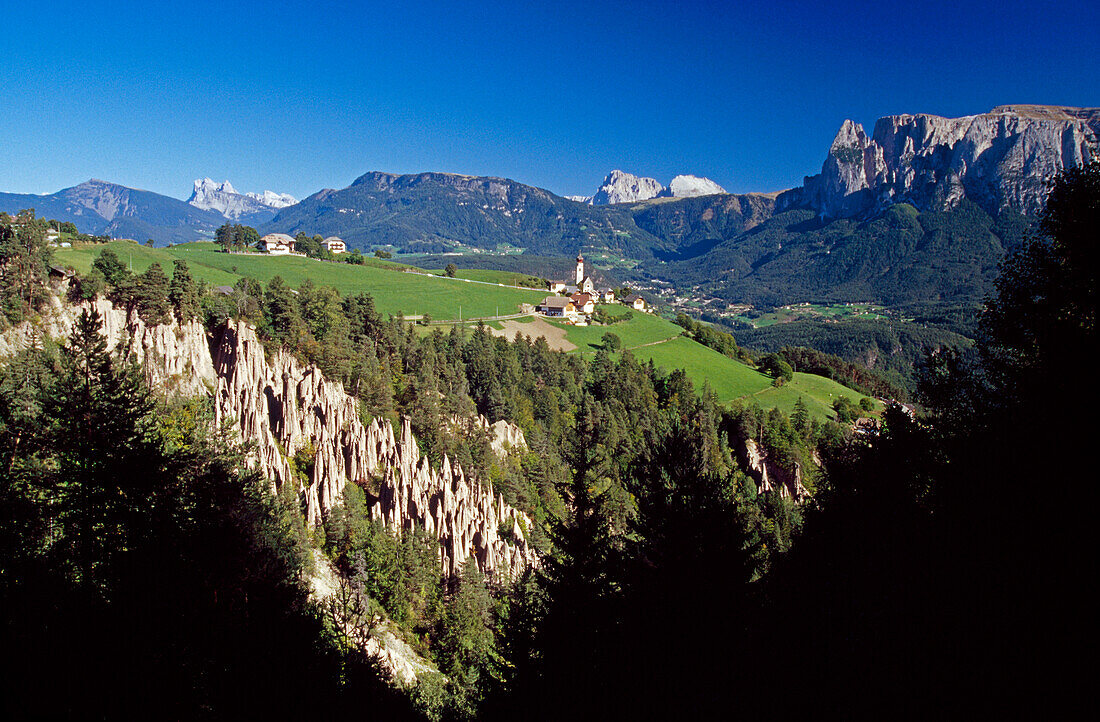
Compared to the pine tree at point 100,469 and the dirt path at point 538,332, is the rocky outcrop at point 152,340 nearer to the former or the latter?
the pine tree at point 100,469

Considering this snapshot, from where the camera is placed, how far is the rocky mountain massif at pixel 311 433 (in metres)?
36.2

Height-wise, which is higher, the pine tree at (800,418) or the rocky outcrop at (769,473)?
the pine tree at (800,418)

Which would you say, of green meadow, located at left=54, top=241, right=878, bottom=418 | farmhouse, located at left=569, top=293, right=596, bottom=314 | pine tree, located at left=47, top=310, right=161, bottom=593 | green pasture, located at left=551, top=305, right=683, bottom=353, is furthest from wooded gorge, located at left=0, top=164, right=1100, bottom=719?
farmhouse, located at left=569, top=293, right=596, bottom=314

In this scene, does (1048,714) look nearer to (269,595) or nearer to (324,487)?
(269,595)

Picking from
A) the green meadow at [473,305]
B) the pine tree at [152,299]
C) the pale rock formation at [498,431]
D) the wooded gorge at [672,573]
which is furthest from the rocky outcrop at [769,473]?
the pine tree at [152,299]

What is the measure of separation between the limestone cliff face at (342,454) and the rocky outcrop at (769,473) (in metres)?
35.8

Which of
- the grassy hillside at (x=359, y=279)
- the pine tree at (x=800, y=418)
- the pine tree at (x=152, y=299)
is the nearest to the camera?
the pine tree at (x=152, y=299)

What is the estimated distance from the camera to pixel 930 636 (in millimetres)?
10453

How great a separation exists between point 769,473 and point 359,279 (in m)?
78.1

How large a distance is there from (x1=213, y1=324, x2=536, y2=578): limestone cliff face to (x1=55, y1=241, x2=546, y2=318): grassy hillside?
1425 inches

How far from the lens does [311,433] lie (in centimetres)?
3922

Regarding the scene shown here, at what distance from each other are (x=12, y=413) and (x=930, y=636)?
32960 millimetres

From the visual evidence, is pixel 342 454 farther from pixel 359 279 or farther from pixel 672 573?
pixel 359 279

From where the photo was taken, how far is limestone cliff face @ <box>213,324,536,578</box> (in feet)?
122
